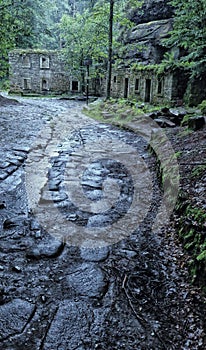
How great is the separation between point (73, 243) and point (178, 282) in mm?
1292

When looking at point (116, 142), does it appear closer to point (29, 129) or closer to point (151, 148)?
point (151, 148)

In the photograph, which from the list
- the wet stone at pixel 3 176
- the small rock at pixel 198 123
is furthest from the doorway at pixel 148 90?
the wet stone at pixel 3 176

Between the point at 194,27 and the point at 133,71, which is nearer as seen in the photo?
the point at 194,27

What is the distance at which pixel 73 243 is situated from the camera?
11.6ft

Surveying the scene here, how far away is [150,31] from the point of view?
19.0 metres

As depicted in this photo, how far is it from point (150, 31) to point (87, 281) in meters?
19.4

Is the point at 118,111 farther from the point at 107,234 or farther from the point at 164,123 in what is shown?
the point at 107,234

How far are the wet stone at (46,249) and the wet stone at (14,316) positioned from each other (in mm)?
725

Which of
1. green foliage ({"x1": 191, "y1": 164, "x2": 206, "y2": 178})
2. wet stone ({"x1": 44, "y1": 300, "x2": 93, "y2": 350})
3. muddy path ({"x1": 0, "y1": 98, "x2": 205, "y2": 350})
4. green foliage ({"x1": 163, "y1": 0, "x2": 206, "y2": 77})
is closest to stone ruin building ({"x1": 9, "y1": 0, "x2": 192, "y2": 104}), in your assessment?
green foliage ({"x1": 163, "y1": 0, "x2": 206, "y2": 77})

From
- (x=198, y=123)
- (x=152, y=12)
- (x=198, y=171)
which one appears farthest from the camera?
(x=152, y=12)

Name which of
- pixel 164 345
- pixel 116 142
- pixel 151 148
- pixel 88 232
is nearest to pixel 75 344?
pixel 164 345

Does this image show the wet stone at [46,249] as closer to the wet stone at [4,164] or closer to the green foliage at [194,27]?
the wet stone at [4,164]

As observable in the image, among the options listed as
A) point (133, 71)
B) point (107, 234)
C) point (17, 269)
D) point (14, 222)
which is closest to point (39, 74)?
point (133, 71)

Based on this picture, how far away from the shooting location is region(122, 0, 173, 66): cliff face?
18.4m
